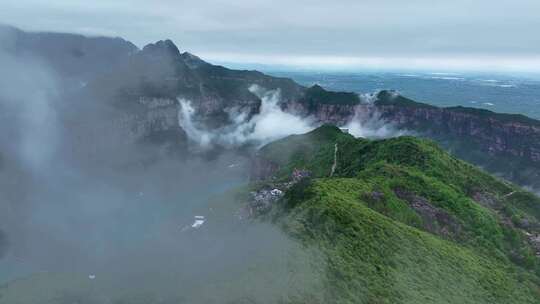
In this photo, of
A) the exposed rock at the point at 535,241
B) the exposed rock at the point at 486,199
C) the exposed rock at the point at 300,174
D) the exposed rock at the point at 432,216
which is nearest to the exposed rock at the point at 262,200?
the exposed rock at the point at 432,216

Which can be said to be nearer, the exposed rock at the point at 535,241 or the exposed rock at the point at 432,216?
the exposed rock at the point at 432,216

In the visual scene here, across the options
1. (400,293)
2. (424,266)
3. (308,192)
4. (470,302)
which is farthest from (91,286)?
(470,302)

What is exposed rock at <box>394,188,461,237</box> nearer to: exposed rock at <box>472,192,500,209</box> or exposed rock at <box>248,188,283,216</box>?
exposed rock at <box>472,192,500,209</box>

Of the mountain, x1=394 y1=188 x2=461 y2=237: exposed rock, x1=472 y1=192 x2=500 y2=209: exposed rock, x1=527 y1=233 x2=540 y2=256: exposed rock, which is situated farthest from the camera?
x1=472 y1=192 x2=500 y2=209: exposed rock

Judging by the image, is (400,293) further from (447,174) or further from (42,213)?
(42,213)

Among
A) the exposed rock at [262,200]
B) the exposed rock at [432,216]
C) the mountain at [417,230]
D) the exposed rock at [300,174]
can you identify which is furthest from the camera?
the exposed rock at [300,174]

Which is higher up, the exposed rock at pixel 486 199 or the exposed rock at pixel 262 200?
the exposed rock at pixel 262 200

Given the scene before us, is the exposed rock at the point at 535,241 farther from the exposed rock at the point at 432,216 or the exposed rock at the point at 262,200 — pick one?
the exposed rock at the point at 262,200

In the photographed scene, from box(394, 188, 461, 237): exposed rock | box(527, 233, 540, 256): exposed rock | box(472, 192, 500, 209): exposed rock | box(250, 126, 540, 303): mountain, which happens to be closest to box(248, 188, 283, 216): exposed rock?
box(250, 126, 540, 303): mountain
